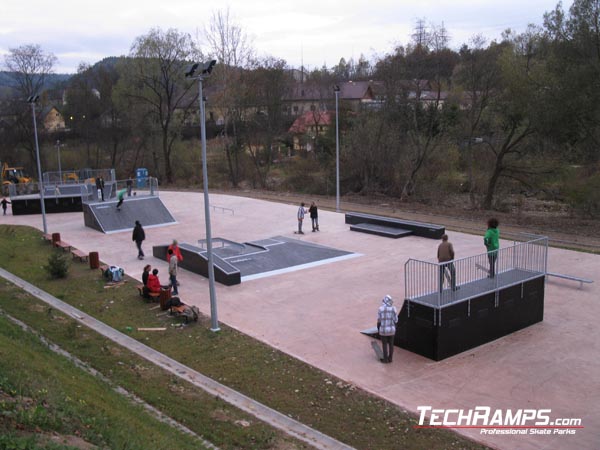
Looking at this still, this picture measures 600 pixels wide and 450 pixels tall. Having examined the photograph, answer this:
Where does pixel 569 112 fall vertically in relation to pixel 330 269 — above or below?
above

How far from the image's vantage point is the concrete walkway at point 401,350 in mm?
10031

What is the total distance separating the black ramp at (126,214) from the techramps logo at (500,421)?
70.4ft

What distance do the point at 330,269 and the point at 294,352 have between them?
23.4ft

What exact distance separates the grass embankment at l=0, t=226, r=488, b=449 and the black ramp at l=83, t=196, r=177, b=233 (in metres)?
10.8

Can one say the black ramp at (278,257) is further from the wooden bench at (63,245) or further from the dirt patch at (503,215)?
the dirt patch at (503,215)

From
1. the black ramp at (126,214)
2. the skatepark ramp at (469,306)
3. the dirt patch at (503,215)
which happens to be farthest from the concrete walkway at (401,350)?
the dirt patch at (503,215)

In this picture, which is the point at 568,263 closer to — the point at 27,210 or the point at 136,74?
the point at 27,210

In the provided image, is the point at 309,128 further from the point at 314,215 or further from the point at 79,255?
the point at 79,255

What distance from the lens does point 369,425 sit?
9.16 metres

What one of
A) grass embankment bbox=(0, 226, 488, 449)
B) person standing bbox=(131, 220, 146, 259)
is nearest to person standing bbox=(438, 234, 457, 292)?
grass embankment bbox=(0, 226, 488, 449)

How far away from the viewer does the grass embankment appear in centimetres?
877

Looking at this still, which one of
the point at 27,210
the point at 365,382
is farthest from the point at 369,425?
the point at 27,210

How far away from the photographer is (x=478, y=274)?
1416cm

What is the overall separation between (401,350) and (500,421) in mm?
3366
